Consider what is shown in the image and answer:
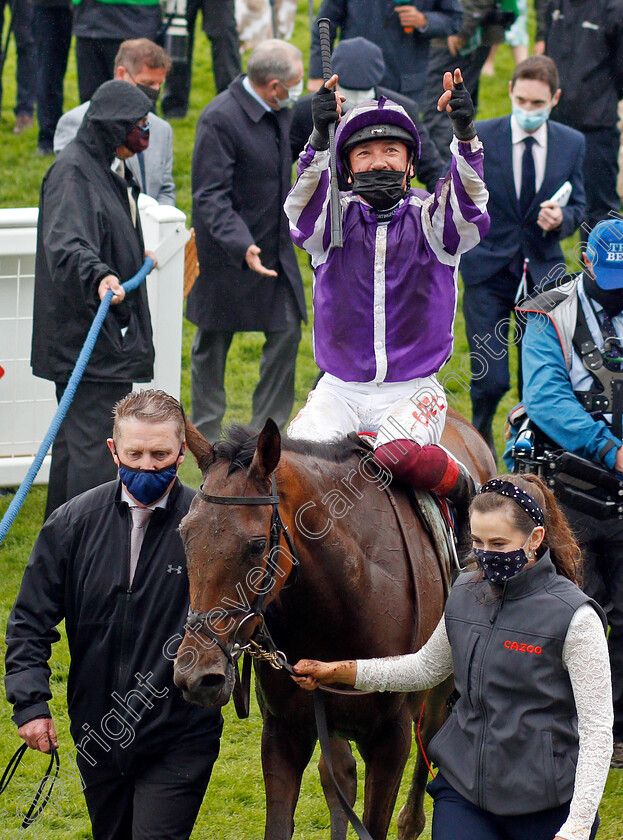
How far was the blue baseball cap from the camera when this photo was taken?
540cm

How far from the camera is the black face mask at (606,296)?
5.45m

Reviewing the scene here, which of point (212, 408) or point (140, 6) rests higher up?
point (140, 6)

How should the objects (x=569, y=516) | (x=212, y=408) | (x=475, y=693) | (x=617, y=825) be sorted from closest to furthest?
(x=475, y=693) < (x=617, y=825) < (x=569, y=516) < (x=212, y=408)

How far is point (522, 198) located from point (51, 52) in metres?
4.60

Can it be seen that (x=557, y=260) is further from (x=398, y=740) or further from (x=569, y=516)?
(x=398, y=740)

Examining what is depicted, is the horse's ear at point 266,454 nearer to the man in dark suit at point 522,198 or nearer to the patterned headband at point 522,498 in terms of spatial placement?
the patterned headband at point 522,498

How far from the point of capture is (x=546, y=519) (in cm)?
373

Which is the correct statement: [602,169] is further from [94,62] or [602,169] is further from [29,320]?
[29,320]

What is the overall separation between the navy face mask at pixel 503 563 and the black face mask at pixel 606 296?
2.21m

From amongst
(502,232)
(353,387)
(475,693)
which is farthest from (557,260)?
(475,693)

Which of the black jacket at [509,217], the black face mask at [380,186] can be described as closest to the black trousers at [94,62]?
the black jacket at [509,217]

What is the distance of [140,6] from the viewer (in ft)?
31.5

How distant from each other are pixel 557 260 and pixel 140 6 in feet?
12.5

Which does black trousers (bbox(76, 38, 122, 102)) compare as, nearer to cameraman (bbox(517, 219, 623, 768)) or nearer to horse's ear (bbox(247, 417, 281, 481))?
cameraman (bbox(517, 219, 623, 768))
